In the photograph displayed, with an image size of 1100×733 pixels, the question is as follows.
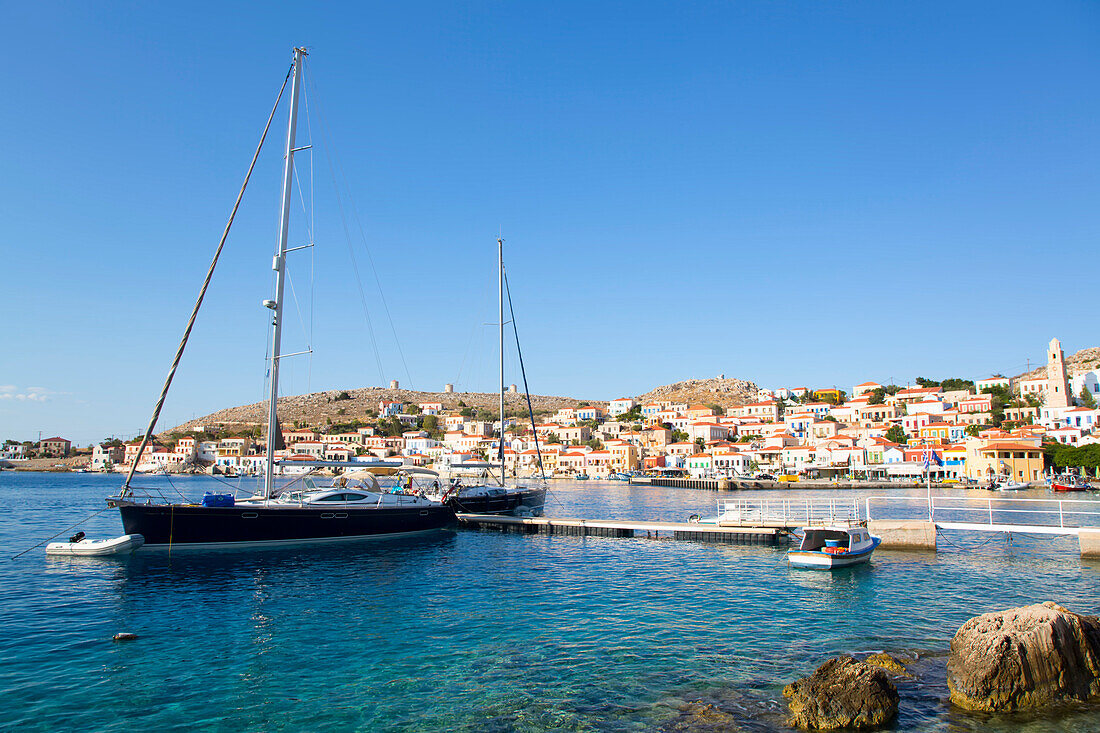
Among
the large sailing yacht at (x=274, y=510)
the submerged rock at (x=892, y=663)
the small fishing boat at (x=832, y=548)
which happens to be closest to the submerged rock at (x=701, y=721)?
the submerged rock at (x=892, y=663)

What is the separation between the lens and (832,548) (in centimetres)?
2084

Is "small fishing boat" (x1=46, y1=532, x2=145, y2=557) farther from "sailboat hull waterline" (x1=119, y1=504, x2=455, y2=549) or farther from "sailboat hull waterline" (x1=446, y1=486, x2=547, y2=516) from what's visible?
"sailboat hull waterline" (x1=446, y1=486, x2=547, y2=516)

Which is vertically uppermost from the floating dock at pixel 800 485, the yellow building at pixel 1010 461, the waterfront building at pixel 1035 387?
the waterfront building at pixel 1035 387

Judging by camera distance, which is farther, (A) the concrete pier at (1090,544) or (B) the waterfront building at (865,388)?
(B) the waterfront building at (865,388)

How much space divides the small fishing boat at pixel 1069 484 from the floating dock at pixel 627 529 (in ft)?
174

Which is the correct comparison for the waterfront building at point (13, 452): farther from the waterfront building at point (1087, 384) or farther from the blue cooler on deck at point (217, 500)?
the waterfront building at point (1087, 384)

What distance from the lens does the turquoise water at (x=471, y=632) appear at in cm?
978

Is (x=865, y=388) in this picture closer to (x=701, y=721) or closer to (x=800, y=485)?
(x=800, y=485)

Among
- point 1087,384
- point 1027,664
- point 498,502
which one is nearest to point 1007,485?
point 498,502

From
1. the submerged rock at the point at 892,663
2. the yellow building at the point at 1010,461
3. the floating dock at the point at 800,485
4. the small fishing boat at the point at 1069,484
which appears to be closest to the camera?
the submerged rock at the point at 892,663

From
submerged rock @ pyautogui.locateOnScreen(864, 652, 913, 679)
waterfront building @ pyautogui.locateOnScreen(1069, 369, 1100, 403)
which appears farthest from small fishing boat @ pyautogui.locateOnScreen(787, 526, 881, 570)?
waterfront building @ pyautogui.locateOnScreen(1069, 369, 1100, 403)

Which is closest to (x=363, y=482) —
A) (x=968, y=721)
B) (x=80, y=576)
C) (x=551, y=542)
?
(x=551, y=542)

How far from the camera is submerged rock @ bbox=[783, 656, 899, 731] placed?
9.02 m

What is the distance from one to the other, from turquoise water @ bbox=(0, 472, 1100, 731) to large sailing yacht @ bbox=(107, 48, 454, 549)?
3.02ft
